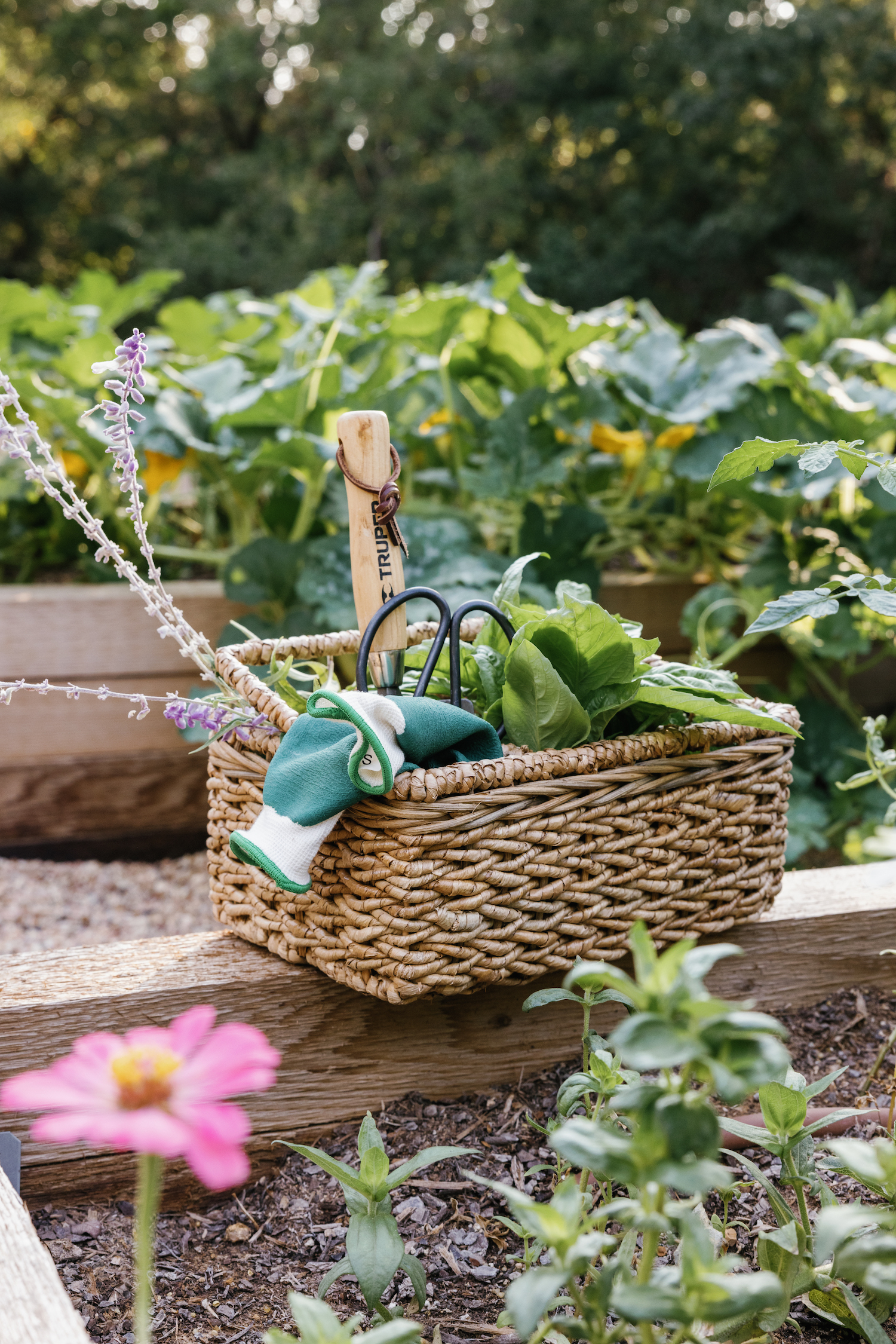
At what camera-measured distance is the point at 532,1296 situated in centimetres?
37

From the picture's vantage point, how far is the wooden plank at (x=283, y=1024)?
75 centimetres

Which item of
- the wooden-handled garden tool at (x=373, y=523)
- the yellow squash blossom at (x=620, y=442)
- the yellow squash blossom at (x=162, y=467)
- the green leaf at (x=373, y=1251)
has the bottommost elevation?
the green leaf at (x=373, y=1251)

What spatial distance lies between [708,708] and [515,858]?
0.17 m

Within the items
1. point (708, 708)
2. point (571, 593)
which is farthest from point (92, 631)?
point (708, 708)

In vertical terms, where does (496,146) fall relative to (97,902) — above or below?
above

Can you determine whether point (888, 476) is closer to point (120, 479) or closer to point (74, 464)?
point (120, 479)

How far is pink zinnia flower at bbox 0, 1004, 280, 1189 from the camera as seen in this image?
0.29 metres

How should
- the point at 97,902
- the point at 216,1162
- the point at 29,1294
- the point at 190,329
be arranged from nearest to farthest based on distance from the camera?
the point at 216,1162, the point at 29,1294, the point at 97,902, the point at 190,329

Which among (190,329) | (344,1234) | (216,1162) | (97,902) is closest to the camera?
(216,1162)

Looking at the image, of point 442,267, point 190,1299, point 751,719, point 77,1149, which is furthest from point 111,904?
point 442,267

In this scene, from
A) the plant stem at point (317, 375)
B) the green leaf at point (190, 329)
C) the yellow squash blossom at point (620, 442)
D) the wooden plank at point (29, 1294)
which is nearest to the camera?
the wooden plank at point (29, 1294)

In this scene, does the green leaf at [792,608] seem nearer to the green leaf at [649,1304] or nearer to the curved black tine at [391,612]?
the curved black tine at [391,612]

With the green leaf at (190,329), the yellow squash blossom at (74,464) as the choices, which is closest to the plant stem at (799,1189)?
the yellow squash blossom at (74,464)

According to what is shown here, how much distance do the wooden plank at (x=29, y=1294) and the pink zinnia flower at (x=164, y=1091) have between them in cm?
18
